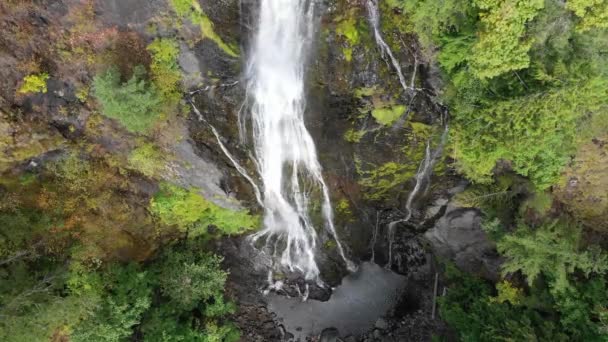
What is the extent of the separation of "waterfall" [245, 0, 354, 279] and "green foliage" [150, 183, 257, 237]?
116cm

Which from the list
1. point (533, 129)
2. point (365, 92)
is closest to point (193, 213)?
point (365, 92)

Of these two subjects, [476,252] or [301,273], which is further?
[301,273]

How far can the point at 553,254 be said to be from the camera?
10.9m

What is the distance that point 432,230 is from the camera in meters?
15.2

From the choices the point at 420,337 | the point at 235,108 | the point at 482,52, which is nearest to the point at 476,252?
the point at 420,337

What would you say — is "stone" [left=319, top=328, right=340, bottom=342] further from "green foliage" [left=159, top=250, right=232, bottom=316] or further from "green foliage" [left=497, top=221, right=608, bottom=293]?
"green foliage" [left=497, top=221, right=608, bottom=293]

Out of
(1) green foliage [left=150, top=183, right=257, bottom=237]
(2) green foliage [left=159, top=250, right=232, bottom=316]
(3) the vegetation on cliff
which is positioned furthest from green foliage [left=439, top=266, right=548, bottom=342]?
(2) green foliage [left=159, top=250, right=232, bottom=316]

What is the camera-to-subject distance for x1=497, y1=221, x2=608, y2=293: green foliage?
10.5 m

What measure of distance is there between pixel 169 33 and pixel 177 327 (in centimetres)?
1049

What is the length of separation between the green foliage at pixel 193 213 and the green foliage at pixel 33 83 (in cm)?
486

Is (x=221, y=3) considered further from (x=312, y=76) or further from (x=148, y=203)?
(x=148, y=203)

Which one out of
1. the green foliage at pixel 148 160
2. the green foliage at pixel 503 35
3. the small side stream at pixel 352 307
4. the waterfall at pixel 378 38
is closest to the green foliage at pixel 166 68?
the green foliage at pixel 148 160

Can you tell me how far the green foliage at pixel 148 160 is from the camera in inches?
508

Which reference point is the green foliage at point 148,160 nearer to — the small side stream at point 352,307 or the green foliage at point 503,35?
the small side stream at point 352,307
